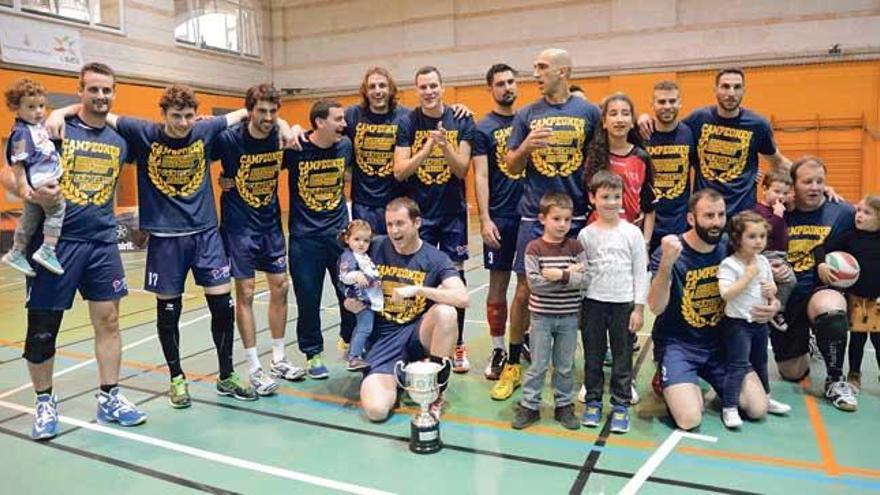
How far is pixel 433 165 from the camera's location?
4.66 metres

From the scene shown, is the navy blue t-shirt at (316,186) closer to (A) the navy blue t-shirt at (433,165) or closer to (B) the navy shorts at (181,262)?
(A) the navy blue t-shirt at (433,165)

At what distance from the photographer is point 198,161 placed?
4.14 m

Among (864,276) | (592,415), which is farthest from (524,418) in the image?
(864,276)

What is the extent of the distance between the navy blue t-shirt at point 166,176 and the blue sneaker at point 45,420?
45.8 inches

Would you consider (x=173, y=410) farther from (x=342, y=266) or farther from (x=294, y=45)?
(x=294, y=45)

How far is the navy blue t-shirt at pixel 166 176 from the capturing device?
4016 millimetres

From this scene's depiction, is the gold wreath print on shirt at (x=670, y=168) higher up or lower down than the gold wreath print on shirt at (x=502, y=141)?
lower down

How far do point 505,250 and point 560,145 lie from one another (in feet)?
3.18

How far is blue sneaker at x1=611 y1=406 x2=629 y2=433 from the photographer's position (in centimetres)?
367

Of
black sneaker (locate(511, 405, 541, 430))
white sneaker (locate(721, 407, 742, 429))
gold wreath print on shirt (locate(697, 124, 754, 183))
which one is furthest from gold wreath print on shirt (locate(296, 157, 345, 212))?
white sneaker (locate(721, 407, 742, 429))

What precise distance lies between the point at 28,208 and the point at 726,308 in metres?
4.05

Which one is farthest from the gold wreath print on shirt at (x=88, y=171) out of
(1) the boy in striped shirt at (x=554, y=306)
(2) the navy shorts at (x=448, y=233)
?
(1) the boy in striped shirt at (x=554, y=306)

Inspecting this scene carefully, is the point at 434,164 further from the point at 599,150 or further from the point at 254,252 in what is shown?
the point at 254,252

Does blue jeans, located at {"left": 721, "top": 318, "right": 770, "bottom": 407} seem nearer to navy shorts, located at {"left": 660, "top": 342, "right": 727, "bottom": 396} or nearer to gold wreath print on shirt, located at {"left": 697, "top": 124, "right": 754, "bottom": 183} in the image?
navy shorts, located at {"left": 660, "top": 342, "right": 727, "bottom": 396}
